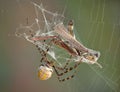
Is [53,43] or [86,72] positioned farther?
[86,72]

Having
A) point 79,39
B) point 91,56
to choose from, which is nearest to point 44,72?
point 91,56

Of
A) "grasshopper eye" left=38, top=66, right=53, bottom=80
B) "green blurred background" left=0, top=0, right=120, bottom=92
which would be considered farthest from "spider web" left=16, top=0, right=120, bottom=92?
"grasshopper eye" left=38, top=66, right=53, bottom=80

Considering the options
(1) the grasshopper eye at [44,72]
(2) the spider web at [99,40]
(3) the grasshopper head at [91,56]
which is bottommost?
(2) the spider web at [99,40]

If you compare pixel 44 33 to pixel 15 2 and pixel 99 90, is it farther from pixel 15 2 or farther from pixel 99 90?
pixel 99 90

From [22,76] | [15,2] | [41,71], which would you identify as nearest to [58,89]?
[22,76]

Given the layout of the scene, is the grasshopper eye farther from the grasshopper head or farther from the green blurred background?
the green blurred background

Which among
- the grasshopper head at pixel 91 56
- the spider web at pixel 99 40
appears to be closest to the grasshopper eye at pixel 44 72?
the grasshopper head at pixel 91 56

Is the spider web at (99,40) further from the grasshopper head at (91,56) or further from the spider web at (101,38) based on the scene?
the grasshopper head at (91,56)

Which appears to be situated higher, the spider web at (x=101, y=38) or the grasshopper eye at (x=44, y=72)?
the grasshopper eye at (x=44, y=72)
